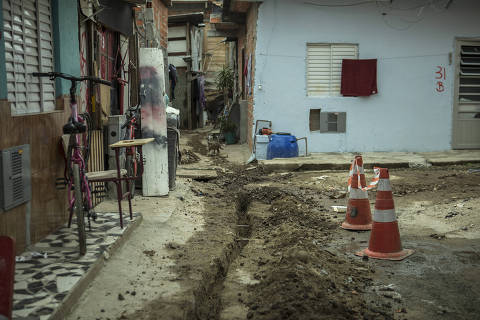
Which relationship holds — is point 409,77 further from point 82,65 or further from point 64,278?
point 64,278

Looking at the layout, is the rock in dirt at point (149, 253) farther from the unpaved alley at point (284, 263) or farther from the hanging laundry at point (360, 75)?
the hanging laundry at point (360, 75)

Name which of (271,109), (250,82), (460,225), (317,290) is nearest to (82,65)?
(317,290)

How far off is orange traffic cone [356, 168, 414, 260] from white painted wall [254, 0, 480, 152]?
7611mm

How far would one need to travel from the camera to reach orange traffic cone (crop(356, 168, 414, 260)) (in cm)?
499

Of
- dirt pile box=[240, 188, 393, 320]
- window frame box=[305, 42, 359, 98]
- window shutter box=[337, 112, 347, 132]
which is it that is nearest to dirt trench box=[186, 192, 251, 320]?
dirt pile box=[240, 188, 393, 320]

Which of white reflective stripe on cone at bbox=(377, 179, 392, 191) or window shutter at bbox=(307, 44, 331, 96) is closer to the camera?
white reflective stripe on cone at bbox=(377, 179, 392, 191)

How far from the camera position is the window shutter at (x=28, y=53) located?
4832mm

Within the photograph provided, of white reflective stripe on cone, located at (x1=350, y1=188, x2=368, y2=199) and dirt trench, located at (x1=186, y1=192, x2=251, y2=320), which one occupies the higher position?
white reflective stripe on cone, located at (x1=350, y1=188, x2=368, y2=199)

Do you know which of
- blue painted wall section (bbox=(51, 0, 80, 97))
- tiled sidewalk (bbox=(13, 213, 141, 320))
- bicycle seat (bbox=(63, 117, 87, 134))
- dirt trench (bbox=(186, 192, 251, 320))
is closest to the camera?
tiled sidewalk (bbox=(13, 213, 141, 320))

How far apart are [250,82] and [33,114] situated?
918 cm

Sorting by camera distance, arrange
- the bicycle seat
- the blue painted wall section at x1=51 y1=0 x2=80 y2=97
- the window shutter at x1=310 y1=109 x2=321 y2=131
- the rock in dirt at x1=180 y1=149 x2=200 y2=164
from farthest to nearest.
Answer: the window shutter at x1=310 y1=109 x2=321 y2=131, the rock in dirt at x1=180 y1=149 x2=200 y2=164, the blue painted wall section at x1=51 y1=0 x2=80 y2=97, the bicycle seat

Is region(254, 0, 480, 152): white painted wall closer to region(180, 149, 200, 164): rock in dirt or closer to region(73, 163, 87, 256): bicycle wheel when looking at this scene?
region(180, 149, 200, 164): rock in dirt

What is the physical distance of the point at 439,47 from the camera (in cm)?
1276

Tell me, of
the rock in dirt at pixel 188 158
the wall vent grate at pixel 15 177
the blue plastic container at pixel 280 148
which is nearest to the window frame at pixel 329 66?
the blue plastic container at pixel 280 148
